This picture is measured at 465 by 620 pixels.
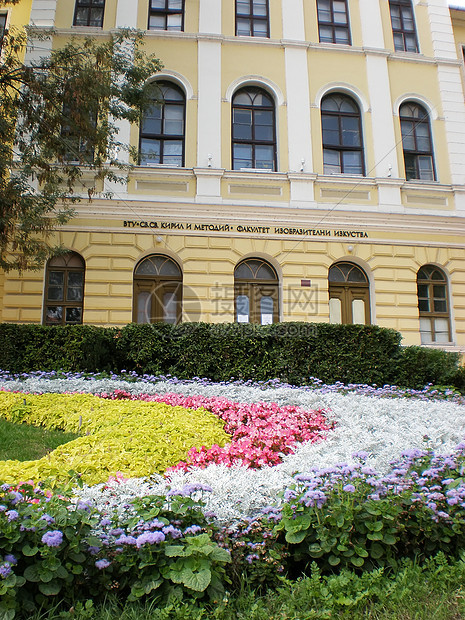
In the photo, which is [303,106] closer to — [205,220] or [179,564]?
[205,220]

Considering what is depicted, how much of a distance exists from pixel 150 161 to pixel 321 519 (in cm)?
1352

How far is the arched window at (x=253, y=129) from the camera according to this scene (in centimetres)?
1470

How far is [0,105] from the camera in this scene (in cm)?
1011

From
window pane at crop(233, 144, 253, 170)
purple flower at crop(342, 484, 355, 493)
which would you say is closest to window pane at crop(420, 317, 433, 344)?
window pane at crop(233, 144, 253, 170)

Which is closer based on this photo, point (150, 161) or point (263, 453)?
point (263, 453)

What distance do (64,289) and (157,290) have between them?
2742mm

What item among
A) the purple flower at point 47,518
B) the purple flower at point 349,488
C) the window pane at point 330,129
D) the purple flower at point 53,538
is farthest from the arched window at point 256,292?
the purple flower at point 53,538

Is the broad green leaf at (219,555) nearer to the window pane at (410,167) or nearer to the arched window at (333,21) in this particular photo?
the window pane at (410,167)

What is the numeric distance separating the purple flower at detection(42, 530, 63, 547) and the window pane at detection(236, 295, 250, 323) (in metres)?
11.4

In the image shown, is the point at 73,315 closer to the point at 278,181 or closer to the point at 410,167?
the point at 278,181

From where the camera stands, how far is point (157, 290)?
13602 mm

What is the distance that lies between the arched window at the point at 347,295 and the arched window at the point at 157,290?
15.8ft

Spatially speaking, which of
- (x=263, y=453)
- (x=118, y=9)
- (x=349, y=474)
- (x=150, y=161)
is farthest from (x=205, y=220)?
(x=349, y=474)

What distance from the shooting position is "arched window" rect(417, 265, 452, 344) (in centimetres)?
1430
